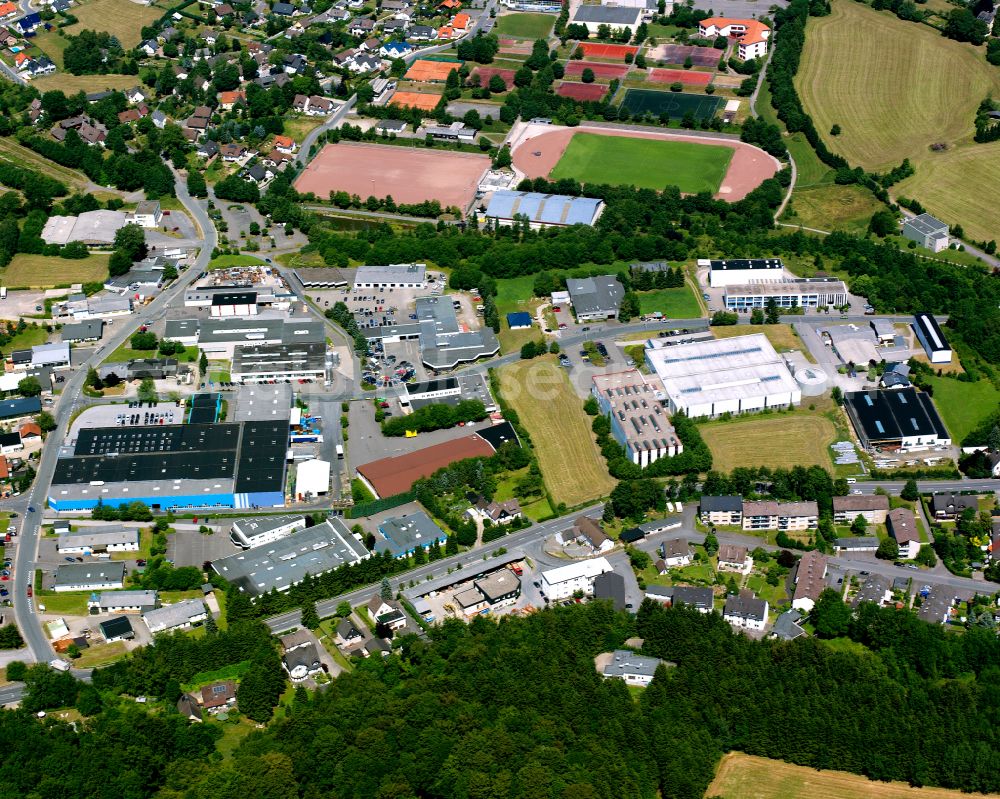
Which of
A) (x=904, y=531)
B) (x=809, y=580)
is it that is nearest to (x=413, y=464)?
(x=809, y=580)

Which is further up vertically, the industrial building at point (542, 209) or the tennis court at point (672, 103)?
the tennis court at point (672, 103)

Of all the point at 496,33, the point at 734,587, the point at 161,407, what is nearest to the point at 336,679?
the point at 734,587

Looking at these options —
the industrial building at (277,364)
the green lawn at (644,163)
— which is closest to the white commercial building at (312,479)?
the industrial building at (277,364)

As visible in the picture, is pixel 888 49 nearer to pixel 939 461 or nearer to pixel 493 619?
pixel 939 461

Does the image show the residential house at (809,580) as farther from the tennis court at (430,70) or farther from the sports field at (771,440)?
the tennis court at (430,70)

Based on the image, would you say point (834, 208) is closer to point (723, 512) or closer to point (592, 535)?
point (723, 512)
